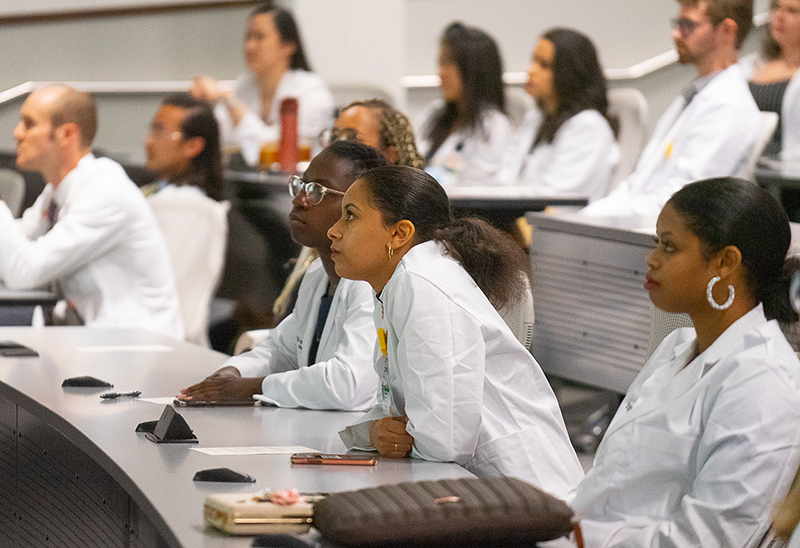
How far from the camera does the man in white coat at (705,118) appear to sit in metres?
4.00

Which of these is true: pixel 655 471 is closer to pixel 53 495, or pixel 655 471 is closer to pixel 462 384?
pixel 462 384

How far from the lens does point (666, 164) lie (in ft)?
13.8

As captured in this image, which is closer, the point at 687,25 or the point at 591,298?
the point at 591,298

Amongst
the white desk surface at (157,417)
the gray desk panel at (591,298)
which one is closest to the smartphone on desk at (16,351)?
the white desk surface at (157,417)

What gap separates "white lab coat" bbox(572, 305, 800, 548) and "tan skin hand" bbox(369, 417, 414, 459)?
0.92ft

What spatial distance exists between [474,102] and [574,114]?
65cm

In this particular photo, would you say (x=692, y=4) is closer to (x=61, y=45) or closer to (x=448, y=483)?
(x=448, y=483)

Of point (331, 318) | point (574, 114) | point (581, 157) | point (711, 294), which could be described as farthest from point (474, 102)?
point (711, 294)

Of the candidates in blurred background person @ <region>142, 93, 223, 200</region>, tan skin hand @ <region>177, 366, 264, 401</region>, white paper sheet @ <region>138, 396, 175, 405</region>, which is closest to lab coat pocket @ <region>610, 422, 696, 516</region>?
tan skin hand @ <region>177, 366, 264, 401</region>

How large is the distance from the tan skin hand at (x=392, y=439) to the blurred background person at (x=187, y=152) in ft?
9.67

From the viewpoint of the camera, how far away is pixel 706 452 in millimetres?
1488

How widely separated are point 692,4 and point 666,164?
610mm

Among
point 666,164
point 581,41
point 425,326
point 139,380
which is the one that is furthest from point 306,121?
point 425,326

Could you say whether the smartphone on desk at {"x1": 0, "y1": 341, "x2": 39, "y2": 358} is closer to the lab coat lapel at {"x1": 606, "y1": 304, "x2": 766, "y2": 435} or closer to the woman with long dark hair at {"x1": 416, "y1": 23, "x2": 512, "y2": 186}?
the lab coat lapel at {"x1": 606, "y1": 304, "x2": 766, "y2": 435}
